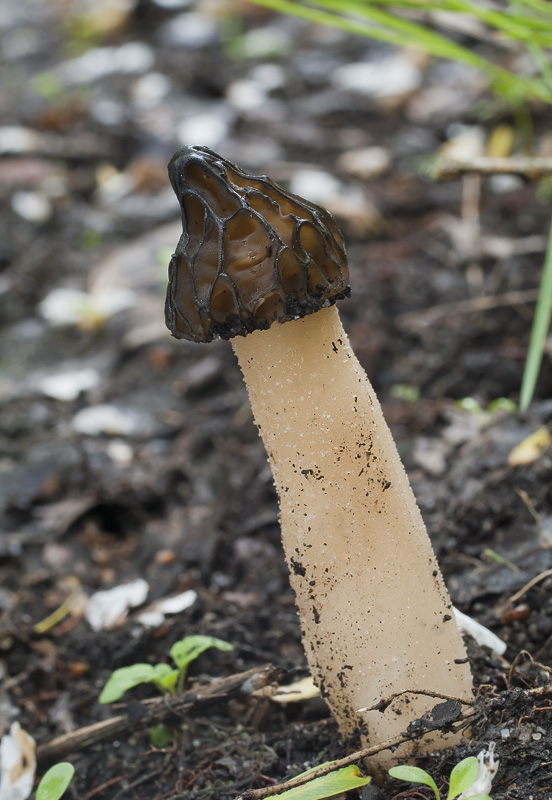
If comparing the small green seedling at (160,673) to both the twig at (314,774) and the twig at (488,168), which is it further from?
the twig at (488,168)

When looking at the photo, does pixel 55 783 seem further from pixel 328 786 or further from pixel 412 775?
pixel 412 775

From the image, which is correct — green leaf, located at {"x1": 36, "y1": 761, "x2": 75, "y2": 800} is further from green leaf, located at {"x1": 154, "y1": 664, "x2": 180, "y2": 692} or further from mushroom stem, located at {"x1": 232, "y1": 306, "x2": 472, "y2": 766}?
mushroom stem, located at {"x1": 232, "y1": 306, "x2": 472, "y2": 766}

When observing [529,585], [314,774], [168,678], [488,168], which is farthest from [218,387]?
[314,774]

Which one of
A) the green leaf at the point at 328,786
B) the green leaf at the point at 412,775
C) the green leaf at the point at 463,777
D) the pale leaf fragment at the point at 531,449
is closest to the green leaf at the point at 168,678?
the green leaf at the point at 328,786

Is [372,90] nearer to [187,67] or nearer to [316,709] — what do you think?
[187,67]

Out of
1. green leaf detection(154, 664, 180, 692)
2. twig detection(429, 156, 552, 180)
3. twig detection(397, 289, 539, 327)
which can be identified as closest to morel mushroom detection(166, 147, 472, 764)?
green leaf detection(154, 664, 180, 692)

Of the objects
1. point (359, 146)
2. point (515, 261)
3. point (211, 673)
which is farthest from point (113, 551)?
point (359, 146)
